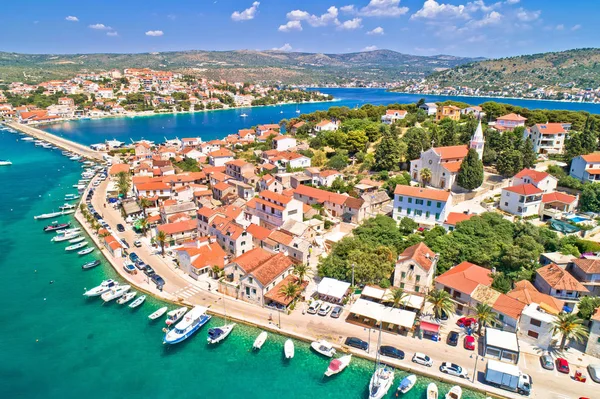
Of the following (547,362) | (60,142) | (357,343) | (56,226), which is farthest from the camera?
(60,142)

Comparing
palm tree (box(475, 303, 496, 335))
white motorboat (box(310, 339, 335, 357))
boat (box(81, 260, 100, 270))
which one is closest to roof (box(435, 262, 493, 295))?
palm tree (box(475, 303, 496, 335))

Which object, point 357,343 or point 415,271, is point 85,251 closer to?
point 357,343

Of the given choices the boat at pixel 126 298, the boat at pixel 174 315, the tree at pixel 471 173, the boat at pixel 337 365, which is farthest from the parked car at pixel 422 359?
the tree at pixel 471 173

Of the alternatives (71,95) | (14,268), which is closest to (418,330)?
(14,268)

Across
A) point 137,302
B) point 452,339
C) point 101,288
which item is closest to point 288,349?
point 452,339

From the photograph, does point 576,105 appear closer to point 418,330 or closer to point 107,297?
point 418,330

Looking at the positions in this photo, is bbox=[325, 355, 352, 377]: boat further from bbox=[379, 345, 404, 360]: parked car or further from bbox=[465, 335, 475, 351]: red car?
bbox=[465, 335, 475, 351]: red car
